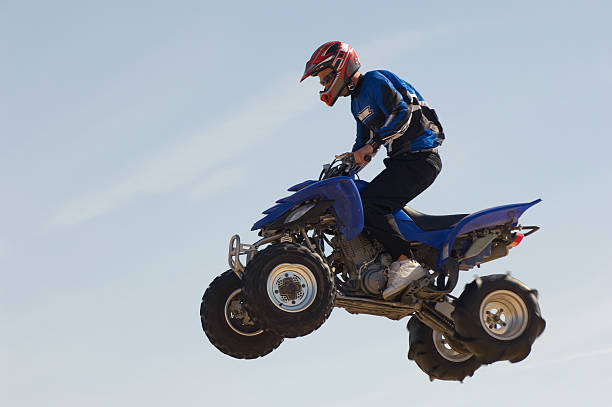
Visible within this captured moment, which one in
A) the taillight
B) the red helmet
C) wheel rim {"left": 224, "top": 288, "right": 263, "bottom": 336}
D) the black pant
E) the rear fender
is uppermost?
the red helmet

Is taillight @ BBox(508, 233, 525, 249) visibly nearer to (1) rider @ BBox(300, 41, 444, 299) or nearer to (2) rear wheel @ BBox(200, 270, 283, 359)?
(1) rider @ BBox(300, 41, 444, 299)

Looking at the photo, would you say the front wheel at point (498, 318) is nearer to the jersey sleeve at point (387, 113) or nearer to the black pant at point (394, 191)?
the black pant at point (394, 191)

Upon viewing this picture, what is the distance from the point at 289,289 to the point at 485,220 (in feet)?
7.89

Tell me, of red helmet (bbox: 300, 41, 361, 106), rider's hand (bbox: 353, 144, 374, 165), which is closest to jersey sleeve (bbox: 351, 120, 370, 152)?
red helmet (bbox: 300, 41, 361, 106)

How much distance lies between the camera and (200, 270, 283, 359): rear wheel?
42.5 feet

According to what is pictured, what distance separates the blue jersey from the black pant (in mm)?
151

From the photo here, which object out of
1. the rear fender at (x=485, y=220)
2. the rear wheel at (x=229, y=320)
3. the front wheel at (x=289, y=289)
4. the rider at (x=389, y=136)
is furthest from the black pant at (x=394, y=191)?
the rear wheel at (x=229, y=320)

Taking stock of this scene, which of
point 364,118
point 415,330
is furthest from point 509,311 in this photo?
point 364,118

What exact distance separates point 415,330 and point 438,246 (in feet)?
6.24

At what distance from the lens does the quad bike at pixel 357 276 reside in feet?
39.6

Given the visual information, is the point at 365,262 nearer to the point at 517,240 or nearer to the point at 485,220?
the point at 485,220

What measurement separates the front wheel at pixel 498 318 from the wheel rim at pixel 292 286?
5.85 feet

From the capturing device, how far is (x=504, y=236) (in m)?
13.1

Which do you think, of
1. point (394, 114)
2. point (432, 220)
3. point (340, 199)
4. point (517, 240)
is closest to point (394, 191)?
point (432, 220)
